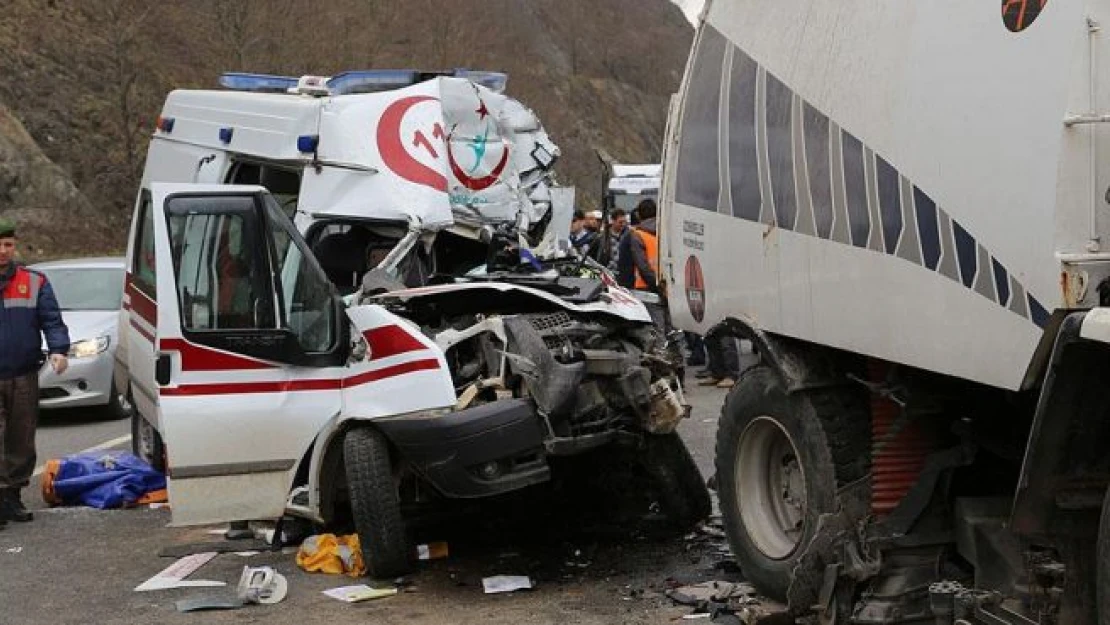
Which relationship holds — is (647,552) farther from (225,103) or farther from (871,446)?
(225,103)

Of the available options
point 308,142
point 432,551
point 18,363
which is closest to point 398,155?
point 308,142

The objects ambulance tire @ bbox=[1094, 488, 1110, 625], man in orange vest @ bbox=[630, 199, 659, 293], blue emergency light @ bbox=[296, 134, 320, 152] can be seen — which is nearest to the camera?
ambulance tire @ bbox=[1094, 488, 1110, 625]

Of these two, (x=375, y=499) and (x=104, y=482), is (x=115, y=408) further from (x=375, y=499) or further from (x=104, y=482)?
(x=375, y=499)

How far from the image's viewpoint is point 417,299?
7.50 metres

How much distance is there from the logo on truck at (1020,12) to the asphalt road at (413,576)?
10.2ft

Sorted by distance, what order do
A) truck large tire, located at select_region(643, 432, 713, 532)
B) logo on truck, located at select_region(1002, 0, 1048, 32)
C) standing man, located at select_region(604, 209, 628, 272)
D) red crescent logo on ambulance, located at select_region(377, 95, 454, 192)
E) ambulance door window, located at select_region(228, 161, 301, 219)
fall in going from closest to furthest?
1. logo on truck, located at select_region(1002, 0, 1048, 32)
2. truck large tire, located at select_region(643, 432, 713, 532)
3. red crescent logo on ambulance, located at select_region(377, 95, 454, 192)
4. ambulance door window, located at select_region(228, 161, 301, 219)
5. standing man, located at select_region(604, 209, 628, 272)

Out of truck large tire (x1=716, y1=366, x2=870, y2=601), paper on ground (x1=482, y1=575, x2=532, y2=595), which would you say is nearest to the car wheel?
paper on ground (x1=482, y1=575, x2=532, y2=595)

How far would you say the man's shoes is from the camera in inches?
361

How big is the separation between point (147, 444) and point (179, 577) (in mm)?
2739

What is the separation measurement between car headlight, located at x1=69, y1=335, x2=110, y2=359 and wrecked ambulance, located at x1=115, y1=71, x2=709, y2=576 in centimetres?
534

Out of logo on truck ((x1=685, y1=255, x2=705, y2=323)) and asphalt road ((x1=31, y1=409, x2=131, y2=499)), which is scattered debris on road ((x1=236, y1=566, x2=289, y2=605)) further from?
asphalt road ((x1=31, y1=409, x2=131, y2=499))

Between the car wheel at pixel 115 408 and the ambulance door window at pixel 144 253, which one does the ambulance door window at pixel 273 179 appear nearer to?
the ambulance door window at pixel 144 253

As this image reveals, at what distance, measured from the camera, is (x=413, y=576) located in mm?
7355

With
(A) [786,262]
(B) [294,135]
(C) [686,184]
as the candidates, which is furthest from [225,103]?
(A) [786,262]
